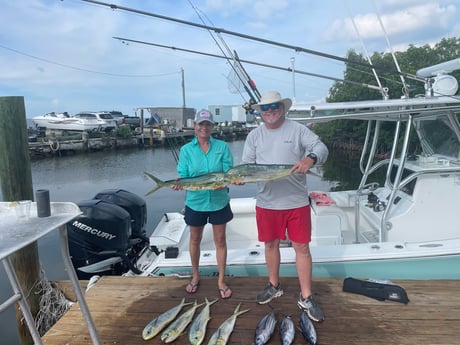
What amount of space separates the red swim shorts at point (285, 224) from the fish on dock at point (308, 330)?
1.95 ft

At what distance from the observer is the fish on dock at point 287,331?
7.92 feet

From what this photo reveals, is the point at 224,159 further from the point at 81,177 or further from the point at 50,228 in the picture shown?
the point at 81,177

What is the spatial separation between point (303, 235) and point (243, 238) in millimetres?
2751

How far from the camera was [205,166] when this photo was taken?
3.07 m

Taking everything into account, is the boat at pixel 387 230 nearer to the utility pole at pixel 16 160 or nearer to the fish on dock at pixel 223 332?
the utility pole at pixel 16 160

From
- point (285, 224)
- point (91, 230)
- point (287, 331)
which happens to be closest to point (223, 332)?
point (287, 331)

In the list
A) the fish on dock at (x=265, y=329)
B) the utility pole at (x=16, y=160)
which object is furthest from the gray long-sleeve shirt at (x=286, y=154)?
the utility pole at (x=16, y=160)

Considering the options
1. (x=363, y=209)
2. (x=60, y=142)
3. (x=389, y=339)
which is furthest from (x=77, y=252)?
(x=60, y=142)

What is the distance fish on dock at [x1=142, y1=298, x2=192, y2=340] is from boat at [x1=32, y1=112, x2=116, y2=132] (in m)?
30.4

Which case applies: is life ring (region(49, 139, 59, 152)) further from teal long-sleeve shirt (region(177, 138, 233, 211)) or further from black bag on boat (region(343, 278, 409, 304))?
black bag on boat (region(343, 278, 409, 304))

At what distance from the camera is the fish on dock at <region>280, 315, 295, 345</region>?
241 centimetres

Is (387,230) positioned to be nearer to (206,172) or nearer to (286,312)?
(286,312)

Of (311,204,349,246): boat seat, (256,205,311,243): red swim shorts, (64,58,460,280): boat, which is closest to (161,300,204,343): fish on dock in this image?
(256,205,311,243): red swim shorts

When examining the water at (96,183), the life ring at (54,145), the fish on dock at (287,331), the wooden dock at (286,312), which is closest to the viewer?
the fish on dock at (287,331)
